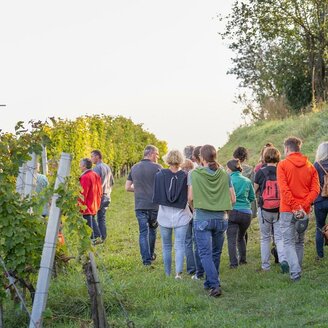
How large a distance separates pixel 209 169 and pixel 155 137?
4636cm

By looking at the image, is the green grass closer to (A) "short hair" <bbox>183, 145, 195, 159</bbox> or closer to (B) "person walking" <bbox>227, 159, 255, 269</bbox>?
(B) "person walking" <bbox>227, 159, 255, 269</bbox>

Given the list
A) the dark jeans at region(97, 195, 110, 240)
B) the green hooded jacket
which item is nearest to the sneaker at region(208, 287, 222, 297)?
the green hooded jacket

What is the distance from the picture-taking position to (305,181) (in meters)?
11.0

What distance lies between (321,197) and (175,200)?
244 centimetres

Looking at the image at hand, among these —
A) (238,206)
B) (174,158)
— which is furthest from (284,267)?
(174,158)

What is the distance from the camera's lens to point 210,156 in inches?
408

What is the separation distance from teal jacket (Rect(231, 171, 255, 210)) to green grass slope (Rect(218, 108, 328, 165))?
8.75m

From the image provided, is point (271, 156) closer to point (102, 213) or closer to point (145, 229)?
point (145, 229)

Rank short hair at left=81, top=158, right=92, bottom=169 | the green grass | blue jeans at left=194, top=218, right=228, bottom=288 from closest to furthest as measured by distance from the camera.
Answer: the green grass → blue jeans at left=194, top=218, right=228, bottom=288 → short hair at left=81, top=158, right=92, bottom=169

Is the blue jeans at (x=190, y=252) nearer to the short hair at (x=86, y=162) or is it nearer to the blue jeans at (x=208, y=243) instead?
the blue jeans at (x=208, y=243)

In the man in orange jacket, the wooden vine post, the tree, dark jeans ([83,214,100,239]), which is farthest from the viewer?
the tree

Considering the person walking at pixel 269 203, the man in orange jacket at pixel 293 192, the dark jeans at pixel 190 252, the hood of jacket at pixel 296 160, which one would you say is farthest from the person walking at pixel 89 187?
the hood of jacket at pixel 296 160

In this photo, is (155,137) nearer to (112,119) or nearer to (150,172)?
(112,119)

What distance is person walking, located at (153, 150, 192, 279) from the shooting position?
11570 millimetres
